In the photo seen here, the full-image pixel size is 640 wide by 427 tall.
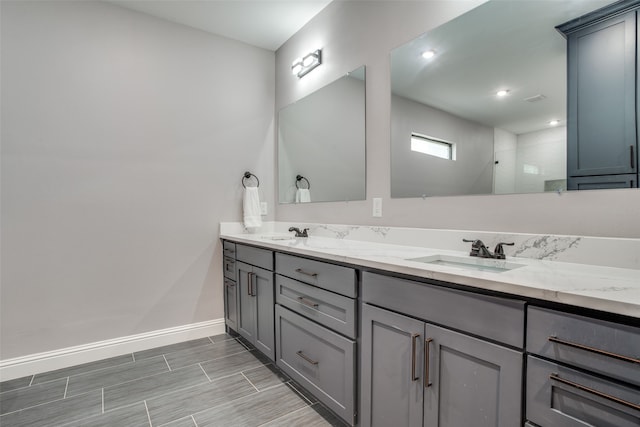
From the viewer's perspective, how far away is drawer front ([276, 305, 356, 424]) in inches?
55.5

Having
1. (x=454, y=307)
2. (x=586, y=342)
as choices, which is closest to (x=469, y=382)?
(x=454, y=307)

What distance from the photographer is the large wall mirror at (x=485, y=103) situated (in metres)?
1.27

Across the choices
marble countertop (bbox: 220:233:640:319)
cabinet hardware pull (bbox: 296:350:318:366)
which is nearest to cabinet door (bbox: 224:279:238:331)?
cabinet hardware pull (bbox: 296:350:318:366)

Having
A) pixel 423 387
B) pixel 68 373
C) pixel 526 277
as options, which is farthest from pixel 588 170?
pixel 68 373

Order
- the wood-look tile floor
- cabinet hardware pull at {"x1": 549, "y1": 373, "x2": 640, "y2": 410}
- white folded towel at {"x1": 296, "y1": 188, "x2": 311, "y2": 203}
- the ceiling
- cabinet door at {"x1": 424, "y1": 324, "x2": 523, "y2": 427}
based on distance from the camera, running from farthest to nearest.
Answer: white folded towel at {"x1": 296, "y1": 188, "x2": 311, "y2": 203} → the ceiling → the wood-look tile floor → cabinet door at {"x1": 424, "y1": 324, "x2": 523, "y2": 427} → cabinet hardware pull at {"x1": 549, "y1": 373, "x2": 640, "y2": 410}

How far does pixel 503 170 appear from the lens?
1.44 metres

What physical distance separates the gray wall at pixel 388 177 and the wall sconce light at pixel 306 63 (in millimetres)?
55

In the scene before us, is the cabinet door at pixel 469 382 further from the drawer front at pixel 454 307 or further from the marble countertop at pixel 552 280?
the marble countertop at pixel 552 280

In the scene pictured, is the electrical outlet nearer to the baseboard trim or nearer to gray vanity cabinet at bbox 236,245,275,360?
gray vanity cabinet at bbox 236,245,275,360

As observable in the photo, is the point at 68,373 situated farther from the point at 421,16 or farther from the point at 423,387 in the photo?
the point at 421,16

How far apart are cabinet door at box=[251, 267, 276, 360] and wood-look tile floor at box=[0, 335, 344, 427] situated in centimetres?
19

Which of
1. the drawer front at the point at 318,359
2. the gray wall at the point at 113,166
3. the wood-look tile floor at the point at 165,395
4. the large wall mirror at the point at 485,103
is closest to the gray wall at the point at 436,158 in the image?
the large wall mirror at the point at 485,103

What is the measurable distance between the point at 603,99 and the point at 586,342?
2.89ft

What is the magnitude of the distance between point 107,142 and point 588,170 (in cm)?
287
